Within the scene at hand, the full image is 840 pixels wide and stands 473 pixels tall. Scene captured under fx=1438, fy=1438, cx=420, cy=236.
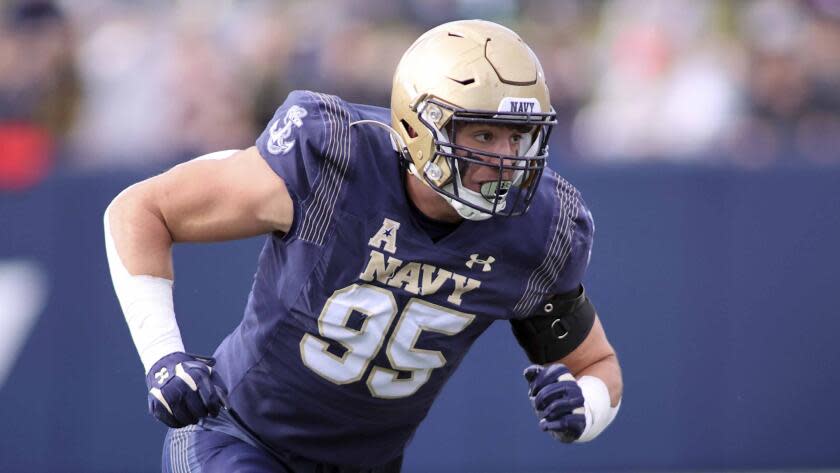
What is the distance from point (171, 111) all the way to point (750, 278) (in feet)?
8.92

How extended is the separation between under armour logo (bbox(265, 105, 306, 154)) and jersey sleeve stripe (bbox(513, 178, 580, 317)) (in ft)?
2.21

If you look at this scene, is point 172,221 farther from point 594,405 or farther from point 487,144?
point 594,405

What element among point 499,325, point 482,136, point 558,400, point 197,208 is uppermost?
point 482,136

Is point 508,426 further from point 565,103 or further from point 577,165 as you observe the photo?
point 565,103

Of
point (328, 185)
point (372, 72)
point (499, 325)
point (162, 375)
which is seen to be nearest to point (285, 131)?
point (328, 185)

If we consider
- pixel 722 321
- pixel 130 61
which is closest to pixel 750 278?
pixel 722 321

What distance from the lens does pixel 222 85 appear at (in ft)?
21.7

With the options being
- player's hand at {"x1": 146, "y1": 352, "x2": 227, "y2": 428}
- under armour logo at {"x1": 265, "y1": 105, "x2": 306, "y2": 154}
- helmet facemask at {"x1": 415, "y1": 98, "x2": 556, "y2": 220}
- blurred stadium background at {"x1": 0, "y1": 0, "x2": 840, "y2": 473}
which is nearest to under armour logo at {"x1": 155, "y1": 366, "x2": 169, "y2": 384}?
player's hand at {"x1": 146, "y1": 352, "x2": 227, "y2": 428}

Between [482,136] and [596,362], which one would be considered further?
[596,362]

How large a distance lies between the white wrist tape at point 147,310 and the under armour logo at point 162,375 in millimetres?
72

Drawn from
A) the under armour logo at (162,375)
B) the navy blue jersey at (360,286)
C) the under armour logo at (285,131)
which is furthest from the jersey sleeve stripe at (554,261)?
the under armour logo at (162,375)

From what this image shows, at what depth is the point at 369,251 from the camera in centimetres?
330

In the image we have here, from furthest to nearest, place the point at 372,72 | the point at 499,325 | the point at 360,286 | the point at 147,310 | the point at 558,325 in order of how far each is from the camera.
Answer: the point at 372,72 → the point at 499,325 → the point at 558,325 → the point at 360,286 → the point at 147,310

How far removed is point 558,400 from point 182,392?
90 cm
